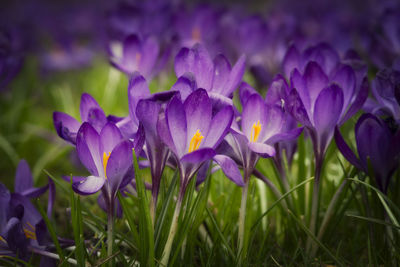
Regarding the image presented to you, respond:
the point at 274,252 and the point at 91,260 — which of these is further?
the point at 274,252

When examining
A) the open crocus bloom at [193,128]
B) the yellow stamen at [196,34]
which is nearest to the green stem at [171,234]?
the open crocus bloom at [193,128]

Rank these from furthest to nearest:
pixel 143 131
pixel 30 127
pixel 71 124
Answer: pixel 30 127 → pixel 71 124 → pixel 143 131

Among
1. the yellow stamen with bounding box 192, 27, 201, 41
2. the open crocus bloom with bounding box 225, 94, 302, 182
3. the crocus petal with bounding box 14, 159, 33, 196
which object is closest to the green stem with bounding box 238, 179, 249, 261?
the open crocus bloom with bounding box 225, 94, 302, 182

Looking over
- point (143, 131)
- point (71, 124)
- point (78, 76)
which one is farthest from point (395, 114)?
point (78, 76)

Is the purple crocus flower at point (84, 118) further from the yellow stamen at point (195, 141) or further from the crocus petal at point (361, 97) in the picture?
the crocus petal at point (361, 97)

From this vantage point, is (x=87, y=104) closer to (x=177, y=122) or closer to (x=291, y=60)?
(x=177, y=122)

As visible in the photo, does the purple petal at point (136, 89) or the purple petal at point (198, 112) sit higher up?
the purple petal at point (136, 89)

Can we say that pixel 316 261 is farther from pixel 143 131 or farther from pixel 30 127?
pixel 30 127
